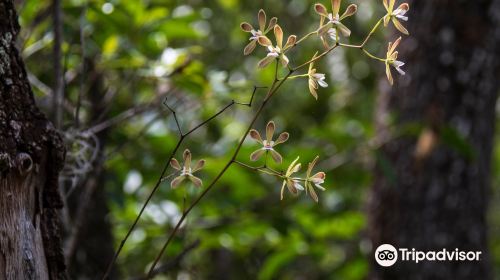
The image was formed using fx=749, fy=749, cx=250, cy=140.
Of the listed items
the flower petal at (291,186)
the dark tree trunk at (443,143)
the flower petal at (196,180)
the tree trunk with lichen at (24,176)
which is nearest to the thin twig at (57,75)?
the tree trunk with lichen at (24,176)

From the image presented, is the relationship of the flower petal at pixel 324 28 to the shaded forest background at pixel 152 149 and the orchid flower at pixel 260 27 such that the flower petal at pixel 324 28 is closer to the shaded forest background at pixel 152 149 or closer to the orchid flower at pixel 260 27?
the orchid flower at pixel 260 27

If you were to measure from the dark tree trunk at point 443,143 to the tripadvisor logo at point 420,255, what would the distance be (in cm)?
2

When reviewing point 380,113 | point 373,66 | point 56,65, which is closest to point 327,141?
point 380,113

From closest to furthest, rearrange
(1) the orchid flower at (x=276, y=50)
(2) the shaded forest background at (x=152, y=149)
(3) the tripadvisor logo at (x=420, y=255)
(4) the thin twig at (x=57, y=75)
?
1. (1) the orchid flower at (x=276, y=50)
2. (4) the thin twig at (x=57, y=75)
3. (2) the shaded forest background at (x=152, y=149)
4. (3) the tripadvisor logo at (x=420, y=255)

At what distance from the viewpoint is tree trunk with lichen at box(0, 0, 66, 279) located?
0.96m

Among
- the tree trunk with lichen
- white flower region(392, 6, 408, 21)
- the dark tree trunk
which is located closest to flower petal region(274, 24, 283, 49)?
white flower region(392, 6, 408, 21)

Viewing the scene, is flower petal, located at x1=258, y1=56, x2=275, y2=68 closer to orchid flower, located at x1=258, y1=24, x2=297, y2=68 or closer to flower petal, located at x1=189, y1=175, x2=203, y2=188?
orchid flower, located at x1=258, y1=24, x2=297, y2=68

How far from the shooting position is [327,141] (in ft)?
9.34

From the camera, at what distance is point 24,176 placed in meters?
1.00

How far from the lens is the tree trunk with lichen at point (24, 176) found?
37.9 inches

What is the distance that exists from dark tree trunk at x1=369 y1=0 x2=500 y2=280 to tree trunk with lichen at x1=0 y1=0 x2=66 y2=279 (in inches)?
83.3

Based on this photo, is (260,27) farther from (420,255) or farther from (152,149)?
(420,255)

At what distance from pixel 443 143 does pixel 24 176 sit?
2.30 m

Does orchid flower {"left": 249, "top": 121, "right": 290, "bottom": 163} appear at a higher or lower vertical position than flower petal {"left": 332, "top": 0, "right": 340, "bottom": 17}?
lower
